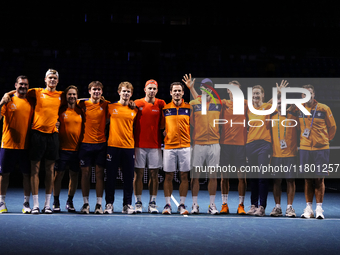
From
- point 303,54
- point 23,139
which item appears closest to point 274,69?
point 303,54

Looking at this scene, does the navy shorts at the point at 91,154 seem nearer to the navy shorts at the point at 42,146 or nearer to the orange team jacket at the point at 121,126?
the orange team jacket at the point at 121,126

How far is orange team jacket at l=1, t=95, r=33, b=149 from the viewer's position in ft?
17.9

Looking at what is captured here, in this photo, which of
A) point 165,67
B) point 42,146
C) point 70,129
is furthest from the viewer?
point 165,67

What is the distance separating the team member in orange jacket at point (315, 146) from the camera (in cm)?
551

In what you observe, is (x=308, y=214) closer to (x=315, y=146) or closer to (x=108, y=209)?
(x=315, y=146)

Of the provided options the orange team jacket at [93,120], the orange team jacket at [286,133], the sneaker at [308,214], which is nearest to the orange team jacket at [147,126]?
the orange team jacket at [93,120]

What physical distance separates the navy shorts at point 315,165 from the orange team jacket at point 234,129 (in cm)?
103

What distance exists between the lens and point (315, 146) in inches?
Result: 219

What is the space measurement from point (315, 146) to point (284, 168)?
1.99ft

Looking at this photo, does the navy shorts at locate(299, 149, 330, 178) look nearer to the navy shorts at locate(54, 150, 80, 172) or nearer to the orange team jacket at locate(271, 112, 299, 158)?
the orange team jacket at locate(271, 112, 299, 158)

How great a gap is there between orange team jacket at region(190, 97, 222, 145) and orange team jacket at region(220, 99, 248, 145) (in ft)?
0.45

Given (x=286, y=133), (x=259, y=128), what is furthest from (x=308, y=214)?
(x=259, y=128)

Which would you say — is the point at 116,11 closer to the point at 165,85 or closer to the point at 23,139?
the point at 165,85

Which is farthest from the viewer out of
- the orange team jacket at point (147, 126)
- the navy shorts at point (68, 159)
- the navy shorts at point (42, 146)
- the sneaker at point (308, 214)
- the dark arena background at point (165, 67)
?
the orange team jacket at point (147, 126)
